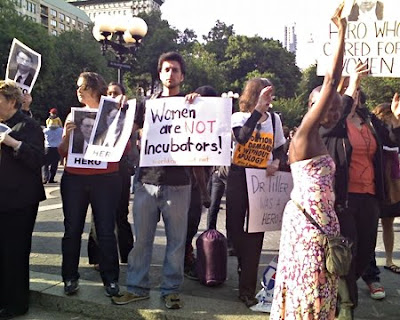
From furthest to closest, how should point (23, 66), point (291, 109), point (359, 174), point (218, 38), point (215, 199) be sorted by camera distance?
1. point (218, 38)
2. point (291, 109)
3. point (215, 199)
4. point (23, 66)
5. point (359, 174)

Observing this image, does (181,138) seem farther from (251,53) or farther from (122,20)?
(251,53)

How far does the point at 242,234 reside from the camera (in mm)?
3854

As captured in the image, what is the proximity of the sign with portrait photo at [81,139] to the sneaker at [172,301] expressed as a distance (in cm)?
113

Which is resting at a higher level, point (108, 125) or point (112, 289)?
point (108, 125)

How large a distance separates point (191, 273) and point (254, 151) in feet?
4.97

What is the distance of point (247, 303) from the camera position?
12.4 ft

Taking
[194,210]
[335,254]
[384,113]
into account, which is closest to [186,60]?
[384,113]

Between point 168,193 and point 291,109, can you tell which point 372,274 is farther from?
point 291,109

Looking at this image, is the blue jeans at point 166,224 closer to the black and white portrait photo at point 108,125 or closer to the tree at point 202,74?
the black and white portrait photo at point 108,125

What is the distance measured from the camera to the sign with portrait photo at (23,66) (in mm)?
4430

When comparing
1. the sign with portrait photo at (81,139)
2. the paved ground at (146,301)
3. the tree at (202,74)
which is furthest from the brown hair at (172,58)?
the tree at (202,74)

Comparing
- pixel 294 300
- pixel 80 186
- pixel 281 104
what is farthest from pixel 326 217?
pixel 281 104

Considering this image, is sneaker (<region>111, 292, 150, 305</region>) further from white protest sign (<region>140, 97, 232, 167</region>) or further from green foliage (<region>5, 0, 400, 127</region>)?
green foliage (<region>5, 0, 400, 127</region>)

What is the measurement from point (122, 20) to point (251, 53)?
51.8 m
